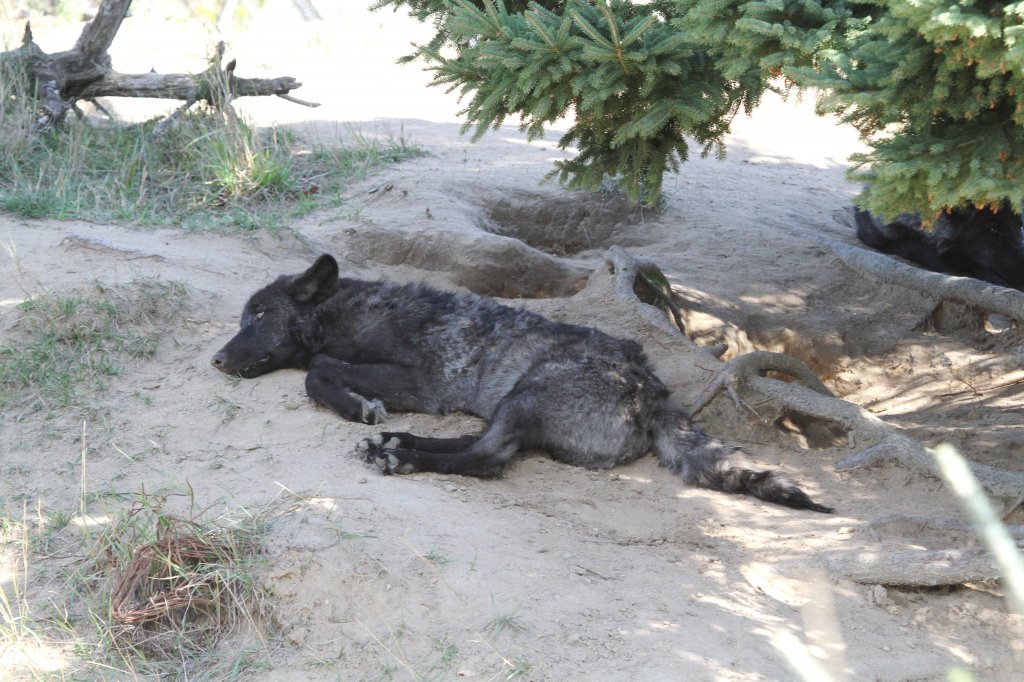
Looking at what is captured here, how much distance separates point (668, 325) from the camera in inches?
262

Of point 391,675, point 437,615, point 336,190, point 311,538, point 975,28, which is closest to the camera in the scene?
point 975,28

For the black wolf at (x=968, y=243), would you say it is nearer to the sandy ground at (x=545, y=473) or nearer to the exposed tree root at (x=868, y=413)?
the sandy ground at (x=545, y=473)

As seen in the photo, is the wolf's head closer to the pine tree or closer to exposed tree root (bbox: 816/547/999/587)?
the pine tree

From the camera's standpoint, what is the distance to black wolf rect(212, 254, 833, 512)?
5.06m

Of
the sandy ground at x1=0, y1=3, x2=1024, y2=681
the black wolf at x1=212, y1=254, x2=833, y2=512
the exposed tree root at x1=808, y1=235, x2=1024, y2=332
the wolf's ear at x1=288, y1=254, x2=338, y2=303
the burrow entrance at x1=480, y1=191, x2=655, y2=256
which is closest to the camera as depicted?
the sandy ground at x1=0, y1=3, x2=1024, y2=681

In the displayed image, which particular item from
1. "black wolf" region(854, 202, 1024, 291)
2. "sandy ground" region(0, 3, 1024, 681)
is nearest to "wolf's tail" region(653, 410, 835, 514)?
"sandy ground" region(0, 3, 1024, 681)

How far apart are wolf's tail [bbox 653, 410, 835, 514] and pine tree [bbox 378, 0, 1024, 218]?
1606mm

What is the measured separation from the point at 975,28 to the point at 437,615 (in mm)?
2841

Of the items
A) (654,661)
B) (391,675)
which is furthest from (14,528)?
(654,661)

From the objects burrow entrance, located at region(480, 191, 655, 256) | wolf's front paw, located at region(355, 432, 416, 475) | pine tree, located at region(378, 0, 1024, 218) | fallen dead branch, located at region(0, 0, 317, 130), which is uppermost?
pine tree, located at region(378, 0, 1024, 218)

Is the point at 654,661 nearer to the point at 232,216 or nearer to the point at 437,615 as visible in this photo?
the point at 437,615

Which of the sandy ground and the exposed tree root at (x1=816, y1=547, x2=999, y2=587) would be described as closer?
the sandy ground

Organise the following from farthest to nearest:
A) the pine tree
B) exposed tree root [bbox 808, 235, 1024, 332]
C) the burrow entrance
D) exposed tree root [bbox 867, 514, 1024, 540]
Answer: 1. the burrow entrance
2. exposed tree root [bbox 808, 235, 1024, 332]
3. exposed tree root [bbox 867, 514, 1024, 540]
4. the pine tree

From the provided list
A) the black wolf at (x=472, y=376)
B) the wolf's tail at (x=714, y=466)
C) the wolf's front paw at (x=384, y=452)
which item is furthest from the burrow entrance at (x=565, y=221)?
the wolf's front paw at (x=384, y=452)
